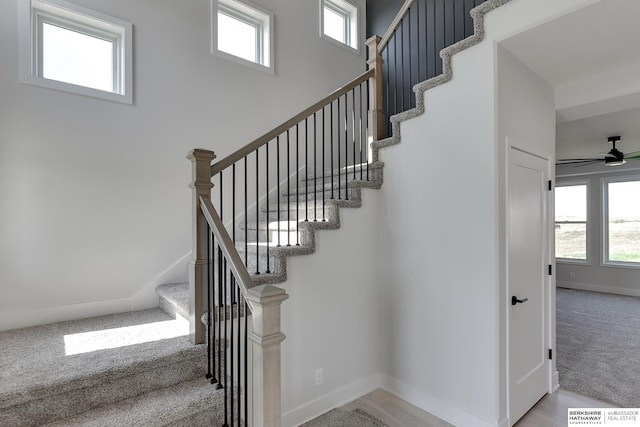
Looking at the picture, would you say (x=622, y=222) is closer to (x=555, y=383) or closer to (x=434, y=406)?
(x=555, y=383)

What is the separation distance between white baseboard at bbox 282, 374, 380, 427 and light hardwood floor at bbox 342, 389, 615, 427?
0.05 meters

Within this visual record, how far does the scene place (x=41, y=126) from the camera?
8.59ft

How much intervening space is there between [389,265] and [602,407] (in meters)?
2.00

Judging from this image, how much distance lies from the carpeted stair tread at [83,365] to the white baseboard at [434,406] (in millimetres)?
1694

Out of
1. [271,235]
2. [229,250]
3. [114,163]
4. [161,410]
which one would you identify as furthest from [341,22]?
[161,410]

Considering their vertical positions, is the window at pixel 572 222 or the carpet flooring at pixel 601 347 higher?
the window at pixel 572 222

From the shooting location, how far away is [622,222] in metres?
6.57

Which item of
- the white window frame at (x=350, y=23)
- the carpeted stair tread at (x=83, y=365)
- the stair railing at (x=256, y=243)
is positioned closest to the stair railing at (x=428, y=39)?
the stair railing at (x=256, y=243)

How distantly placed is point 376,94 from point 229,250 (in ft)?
7.35

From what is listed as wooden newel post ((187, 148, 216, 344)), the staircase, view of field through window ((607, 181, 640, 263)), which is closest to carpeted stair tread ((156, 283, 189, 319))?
the staircase

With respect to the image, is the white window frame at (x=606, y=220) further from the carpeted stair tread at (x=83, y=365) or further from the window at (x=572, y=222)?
the carpeted stair tread at (x=83, y=365)

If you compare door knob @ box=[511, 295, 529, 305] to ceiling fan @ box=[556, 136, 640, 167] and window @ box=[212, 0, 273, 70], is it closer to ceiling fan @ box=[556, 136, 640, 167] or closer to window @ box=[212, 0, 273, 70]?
window @ box=[212, 0, 273, 70]

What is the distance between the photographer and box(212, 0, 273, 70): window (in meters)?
3.61

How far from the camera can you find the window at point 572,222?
7113mm
